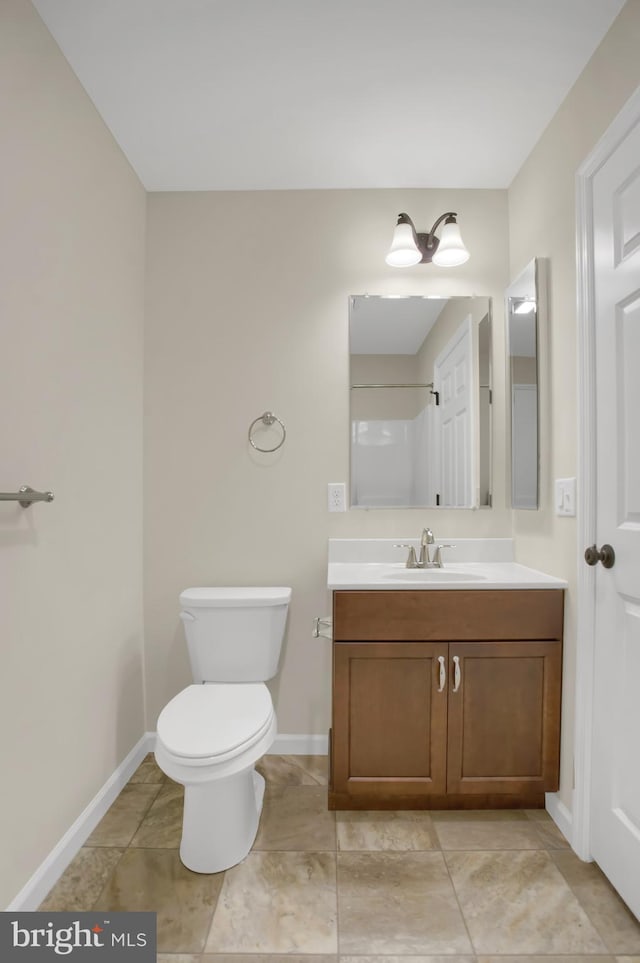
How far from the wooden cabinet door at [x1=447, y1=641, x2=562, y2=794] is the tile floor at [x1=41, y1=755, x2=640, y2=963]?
154 millimetres

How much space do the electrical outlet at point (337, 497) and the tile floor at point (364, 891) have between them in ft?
3.66

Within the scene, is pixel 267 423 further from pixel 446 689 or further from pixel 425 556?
pixel 446 689

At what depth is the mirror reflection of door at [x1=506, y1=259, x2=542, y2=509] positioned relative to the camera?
197cm

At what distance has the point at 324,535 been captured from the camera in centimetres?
228

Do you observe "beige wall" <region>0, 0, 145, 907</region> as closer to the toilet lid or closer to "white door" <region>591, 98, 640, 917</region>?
the toilet lid

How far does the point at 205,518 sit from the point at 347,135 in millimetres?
1578

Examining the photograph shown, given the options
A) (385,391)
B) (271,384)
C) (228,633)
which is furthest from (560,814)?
(271,384)

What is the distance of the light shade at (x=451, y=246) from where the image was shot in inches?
83.3

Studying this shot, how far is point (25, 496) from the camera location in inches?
51.9

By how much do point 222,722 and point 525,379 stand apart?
1617 mm

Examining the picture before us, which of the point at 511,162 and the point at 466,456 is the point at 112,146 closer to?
the point at 511,162

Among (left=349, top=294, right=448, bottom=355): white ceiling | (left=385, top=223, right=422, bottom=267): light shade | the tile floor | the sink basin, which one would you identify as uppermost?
(left=385, top=223, right=422, bottom=267): light shade

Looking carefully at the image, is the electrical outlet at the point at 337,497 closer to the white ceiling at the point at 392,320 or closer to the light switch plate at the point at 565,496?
the white ceiling at the point at 392,320

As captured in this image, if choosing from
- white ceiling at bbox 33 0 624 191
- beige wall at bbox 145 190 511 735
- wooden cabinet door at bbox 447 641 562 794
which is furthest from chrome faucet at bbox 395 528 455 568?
white ceiling at bbox 33 0 624 191
